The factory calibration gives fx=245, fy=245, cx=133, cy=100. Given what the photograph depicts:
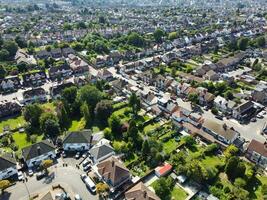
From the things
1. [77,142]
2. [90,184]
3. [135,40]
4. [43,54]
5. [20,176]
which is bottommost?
[43,54]

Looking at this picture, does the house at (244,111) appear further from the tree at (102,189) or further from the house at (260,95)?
the tree at (102,189)

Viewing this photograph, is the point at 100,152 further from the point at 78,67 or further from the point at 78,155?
the point at 78,67

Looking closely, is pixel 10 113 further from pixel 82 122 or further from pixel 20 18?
pixel 20 18

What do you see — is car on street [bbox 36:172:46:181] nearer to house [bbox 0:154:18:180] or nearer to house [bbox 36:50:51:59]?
house [bbox 0:154:18:180]

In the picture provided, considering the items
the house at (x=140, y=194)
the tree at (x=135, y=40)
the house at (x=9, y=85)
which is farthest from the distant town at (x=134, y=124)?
the tree at (x=135, y=40)

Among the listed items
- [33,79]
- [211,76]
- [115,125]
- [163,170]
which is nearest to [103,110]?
[115,125]

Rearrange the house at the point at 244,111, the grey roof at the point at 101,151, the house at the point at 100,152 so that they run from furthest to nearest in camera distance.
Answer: the house at the point at 244,111 → the grey roof at the point at 101,151 → the house at the point at 100,152

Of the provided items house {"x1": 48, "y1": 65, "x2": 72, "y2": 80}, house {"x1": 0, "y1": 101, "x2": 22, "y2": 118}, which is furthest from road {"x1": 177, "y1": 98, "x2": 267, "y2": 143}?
house {"x1": 48, "y1": 65, "x2": 72, "y2": 80}
